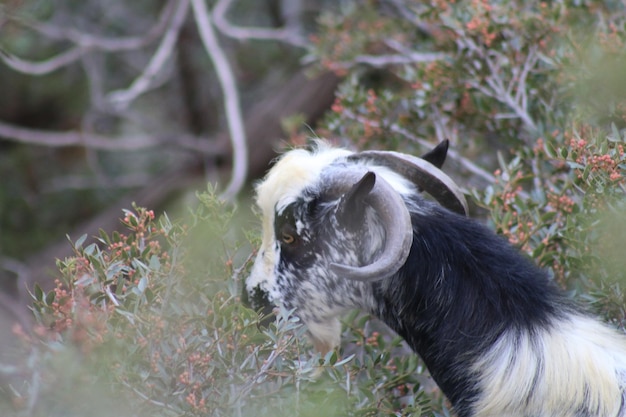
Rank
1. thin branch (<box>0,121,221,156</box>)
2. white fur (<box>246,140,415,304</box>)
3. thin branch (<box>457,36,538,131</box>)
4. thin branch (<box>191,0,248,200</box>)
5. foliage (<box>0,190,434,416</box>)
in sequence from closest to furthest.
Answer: foliage (<box>0,190,434,416</box>) < white fur (<box>246,140,415,304</box>) < thin branch (<box>457,36,538,131</box>) < thin branch (<box>191,0,248,200</box>) < thin branch (<box>0,121,221,156</box>)

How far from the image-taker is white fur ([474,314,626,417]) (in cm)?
299

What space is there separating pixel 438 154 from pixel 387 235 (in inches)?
27.5

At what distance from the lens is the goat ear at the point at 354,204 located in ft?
10.0

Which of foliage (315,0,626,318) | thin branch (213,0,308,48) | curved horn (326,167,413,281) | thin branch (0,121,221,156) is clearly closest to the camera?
curved horn (326,167,413,281)

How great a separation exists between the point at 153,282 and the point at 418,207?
1050 mm

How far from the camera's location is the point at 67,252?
307 inches

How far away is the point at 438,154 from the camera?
3.59 m

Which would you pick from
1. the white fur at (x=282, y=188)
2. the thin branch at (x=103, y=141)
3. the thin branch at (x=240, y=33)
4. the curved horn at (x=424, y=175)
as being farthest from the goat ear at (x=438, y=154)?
the thin branch at (x=103, y=141)

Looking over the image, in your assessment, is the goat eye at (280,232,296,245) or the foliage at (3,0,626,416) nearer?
the foliage at (3,0,626,416)

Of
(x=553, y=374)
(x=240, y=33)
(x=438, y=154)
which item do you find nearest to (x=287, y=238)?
(x=438, y=154)

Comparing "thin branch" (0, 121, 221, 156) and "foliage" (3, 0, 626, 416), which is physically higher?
"foliage" (3, 0, 626, 416)

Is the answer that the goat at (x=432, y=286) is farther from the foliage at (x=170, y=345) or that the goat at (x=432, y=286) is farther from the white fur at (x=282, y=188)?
the foliage at (x=170, y=345)

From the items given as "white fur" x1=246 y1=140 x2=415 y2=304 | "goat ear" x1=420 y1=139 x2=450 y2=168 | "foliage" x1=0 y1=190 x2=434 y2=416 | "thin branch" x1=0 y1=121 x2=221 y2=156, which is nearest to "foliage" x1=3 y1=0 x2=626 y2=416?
"foliage" x1=0 y1=190 x2=434 y2=416

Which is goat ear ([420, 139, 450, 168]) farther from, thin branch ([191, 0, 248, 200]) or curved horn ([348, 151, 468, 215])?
thin branch ([191, 0, 248, 200])
